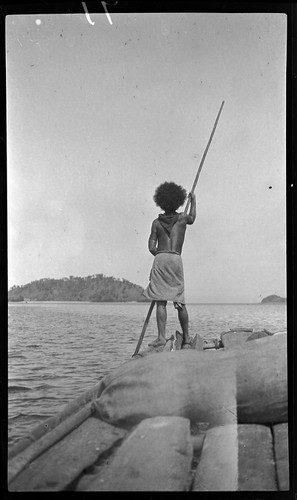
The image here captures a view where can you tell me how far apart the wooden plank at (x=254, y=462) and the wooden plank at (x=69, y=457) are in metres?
0.33

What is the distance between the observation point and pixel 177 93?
1.58 metres

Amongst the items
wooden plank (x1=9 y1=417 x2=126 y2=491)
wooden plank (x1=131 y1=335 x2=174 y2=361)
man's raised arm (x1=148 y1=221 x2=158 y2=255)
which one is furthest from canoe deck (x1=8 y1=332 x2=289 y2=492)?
man's raised arm (x1=148 y1=221 x2=158 y2=255)

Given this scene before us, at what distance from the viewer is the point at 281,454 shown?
4.88 ft

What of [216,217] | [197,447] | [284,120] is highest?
[284,120]

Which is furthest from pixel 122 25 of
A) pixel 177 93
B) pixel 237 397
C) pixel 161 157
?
pixel 237 397

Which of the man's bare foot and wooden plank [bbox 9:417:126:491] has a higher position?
the man's bare foot

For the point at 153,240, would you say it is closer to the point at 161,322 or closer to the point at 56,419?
the point at 161,322

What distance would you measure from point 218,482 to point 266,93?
109 centimetres

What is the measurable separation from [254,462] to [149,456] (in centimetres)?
28

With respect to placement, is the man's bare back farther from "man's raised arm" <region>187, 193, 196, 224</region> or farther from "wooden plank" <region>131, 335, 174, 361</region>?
"wooden plank" <region>131, 335, 174, 361</region>

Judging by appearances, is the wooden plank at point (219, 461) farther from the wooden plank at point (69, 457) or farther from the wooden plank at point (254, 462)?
the wooden plank at point (69, 457)

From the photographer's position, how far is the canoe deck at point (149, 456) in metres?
1.42

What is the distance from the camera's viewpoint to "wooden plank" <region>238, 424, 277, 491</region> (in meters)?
1.47
